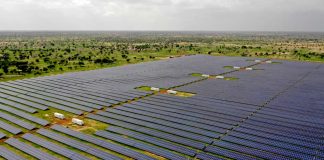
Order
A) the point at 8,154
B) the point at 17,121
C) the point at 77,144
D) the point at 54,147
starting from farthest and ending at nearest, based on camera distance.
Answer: the point at 17,121 → the point at 77,144 → the point at 54,147 → the point at 8,154

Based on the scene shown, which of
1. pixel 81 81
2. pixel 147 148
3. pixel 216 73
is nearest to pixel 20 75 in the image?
pixel 81 81

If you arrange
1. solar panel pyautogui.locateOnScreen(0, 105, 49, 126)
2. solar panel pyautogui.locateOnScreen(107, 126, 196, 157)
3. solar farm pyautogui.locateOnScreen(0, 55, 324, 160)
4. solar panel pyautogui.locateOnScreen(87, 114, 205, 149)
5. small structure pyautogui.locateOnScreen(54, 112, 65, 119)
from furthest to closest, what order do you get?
small structure pyautogui.locateOnScreen(54, 112, 65, 119)
solar panel pyautogui.locateOnScreen(0, 105, 49, 126)
solar panel pyautogui.locateOnScreen(87, 114, 205, 149)
solar farm pyautogui.locateOnScreen(0, 55, 324, 160)
solar panel pyautogui.locateOnScreen(107, 126, 196, 157)

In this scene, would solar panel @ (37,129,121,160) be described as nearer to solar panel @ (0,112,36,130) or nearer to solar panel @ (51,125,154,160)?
solar panel @ (51,125,154,160)

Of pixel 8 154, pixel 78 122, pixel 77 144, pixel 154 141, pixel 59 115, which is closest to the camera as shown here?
pixel 8 154

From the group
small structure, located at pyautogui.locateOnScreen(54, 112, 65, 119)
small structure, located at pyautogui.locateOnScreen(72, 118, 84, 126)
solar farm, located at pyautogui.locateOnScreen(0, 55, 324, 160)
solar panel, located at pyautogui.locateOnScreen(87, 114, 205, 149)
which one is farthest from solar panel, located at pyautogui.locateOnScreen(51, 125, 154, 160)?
solar panel, located at pyautogui.locateOnScreen(87, 114, 205, 149)

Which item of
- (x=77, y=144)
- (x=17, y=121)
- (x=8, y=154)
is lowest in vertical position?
(x=8, y=154)

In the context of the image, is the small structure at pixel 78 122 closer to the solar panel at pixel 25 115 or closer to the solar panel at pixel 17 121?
the solar panel at pixel 25 115

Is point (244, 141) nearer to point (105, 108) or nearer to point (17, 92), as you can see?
point (105, 108)

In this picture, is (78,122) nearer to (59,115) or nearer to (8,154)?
(59,115)

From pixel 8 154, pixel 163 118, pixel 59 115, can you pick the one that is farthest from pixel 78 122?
pixel 163 118
